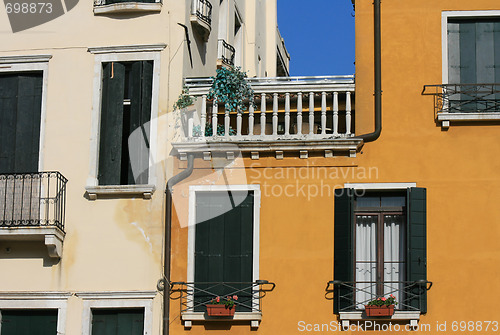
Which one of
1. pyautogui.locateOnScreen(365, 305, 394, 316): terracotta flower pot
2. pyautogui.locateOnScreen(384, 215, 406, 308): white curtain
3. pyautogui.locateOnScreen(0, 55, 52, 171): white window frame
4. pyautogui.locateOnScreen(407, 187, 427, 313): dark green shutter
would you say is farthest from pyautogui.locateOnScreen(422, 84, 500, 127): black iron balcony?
pyautogui.locateOnScreen(0, 55, 52, 171): white window frame

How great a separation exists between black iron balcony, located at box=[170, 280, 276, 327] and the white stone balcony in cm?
227

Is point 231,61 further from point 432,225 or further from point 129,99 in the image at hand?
point 432,225

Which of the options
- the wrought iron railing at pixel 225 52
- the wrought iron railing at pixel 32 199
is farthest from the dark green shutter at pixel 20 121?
the wrought iron railing at pixel 225 52

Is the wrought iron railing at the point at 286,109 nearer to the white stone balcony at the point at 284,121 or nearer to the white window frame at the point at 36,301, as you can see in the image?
the white stone balcony at the point at 284,121

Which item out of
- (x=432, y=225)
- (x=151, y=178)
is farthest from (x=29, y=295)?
(x=432, y=225)

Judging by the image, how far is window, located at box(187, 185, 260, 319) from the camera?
1842cm

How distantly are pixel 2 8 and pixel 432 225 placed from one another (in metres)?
8.90

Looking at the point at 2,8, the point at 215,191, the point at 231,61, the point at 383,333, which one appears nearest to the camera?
the point at 383,333

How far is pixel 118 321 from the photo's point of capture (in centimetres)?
1864

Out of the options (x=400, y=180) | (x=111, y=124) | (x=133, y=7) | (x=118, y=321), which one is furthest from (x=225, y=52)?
(x=118, y=321)

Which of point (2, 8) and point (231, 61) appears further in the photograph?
point (231, 61)

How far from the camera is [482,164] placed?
60.1ft

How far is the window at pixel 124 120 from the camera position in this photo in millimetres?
19328

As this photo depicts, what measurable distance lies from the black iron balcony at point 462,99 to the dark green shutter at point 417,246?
1425 mm
